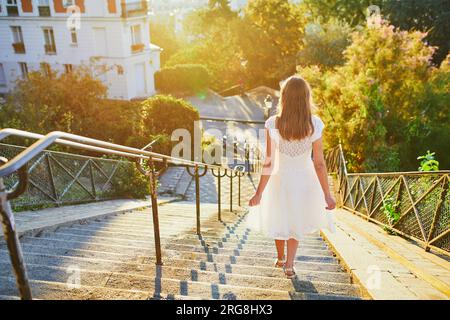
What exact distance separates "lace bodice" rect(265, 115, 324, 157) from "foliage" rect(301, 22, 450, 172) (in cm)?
898

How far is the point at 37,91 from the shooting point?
12844 millimetres

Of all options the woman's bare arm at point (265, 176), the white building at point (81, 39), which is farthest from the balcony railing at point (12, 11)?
the woman's bare arm at point (265, 176)

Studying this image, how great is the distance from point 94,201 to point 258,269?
492 centimetres

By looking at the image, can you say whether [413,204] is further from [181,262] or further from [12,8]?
[12,8]

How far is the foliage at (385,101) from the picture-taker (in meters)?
11.2

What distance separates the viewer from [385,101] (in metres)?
11.5

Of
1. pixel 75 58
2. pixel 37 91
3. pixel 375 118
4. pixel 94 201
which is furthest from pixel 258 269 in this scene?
pixel 75 58

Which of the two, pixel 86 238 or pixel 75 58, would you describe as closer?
pixel 86 238

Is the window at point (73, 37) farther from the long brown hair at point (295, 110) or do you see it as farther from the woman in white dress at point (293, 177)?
the long brown hair at point (295, 110)

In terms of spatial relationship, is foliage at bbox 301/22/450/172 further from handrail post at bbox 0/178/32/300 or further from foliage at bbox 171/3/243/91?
foliage at bbox 171/3/243/91

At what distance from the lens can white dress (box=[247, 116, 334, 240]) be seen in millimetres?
3006

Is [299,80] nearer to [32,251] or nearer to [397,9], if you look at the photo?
[32,251]

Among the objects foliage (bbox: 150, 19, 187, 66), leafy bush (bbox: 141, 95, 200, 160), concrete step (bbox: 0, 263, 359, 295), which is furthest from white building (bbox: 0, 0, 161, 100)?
concrete step (bbox: 0, 263, 359, 295)
